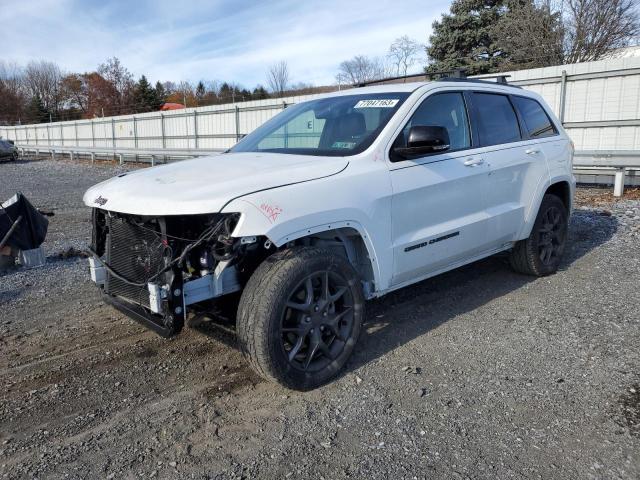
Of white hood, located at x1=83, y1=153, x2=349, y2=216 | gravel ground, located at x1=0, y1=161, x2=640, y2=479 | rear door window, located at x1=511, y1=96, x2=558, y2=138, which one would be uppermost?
rear door window, located at x1=511, y1=96, x2=558, y2=138

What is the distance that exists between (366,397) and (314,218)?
116 centimetres

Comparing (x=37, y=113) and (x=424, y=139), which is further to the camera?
(x=37, y=113)

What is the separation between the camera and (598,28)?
25.3m

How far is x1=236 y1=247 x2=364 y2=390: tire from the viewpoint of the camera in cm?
311

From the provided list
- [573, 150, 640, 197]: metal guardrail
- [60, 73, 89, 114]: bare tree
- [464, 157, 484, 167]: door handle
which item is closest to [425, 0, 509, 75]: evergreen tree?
[573, 150, 640, 197]: metal guardrail

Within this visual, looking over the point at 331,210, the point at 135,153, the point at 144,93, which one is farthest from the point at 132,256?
the point at 144,93

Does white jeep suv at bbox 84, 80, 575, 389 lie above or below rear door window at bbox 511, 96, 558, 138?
below

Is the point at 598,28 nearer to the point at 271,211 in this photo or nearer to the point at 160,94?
the point at 271,211

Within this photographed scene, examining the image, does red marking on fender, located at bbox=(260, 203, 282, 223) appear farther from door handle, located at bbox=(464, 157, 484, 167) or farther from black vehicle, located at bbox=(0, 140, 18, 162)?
black vehicle, located at bbox=(0, 140, 18, 162)

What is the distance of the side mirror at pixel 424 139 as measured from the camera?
146 inches

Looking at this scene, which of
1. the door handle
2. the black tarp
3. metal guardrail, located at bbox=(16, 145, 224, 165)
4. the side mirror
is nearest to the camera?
the side mirror

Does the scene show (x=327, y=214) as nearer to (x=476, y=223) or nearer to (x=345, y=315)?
(x=345, y=315)

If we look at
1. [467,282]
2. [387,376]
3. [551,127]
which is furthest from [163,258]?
[551,127]

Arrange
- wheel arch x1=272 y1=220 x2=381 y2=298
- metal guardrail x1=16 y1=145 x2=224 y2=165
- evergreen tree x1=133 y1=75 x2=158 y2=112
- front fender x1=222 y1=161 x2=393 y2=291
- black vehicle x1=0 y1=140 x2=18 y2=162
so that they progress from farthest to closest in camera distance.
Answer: evergreen tree x1=133 y1=75 x2=158 y2=112
black vehicle x1=0 y1=140 x2=18 y2=162
metal guardrail x1=16 y1=145 x2=224 y2=165
wheel arch x1=272 y1=220 x2=381 y2=298
front fender x1=222 y1=161 x2=393 y2=291
